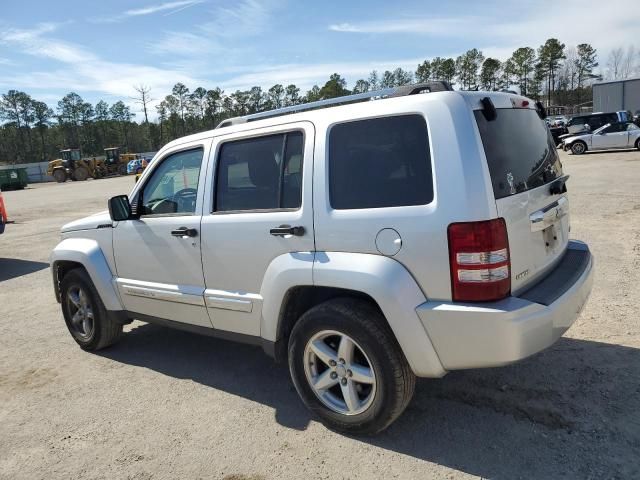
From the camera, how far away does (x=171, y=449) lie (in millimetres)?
3219

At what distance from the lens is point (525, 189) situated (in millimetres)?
2945

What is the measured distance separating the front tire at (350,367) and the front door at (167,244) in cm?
104


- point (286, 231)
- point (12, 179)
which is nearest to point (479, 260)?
point (286, 231)

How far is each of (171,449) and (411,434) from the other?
1.54 meters

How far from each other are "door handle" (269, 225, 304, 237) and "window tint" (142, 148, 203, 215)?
3.11 ft

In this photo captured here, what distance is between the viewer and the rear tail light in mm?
2588

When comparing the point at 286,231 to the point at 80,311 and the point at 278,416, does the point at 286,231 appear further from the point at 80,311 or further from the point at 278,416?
the point at 80,311

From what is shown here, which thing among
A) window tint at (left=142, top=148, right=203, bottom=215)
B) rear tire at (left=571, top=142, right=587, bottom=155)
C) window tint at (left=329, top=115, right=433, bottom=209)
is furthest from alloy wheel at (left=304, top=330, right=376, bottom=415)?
rear tire at (left=571, top=142, right=587, bottom=155)

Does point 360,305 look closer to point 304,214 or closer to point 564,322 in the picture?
point 304,214

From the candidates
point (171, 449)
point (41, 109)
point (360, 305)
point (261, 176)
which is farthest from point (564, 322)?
point (41, 109)

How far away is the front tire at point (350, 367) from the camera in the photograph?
2879 mm

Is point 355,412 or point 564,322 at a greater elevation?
point 564,322

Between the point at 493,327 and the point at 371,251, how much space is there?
76cm

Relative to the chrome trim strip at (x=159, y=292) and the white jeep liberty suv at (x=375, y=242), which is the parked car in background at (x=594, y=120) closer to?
the white jeep liberty suv at (x=375, y=242)
